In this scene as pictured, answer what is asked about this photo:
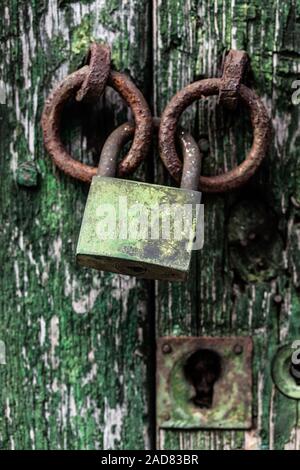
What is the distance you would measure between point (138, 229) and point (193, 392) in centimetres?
30

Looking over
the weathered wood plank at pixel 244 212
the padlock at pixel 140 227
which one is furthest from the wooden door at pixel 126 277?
the padlock at pixel 140 227

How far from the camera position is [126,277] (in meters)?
0.91

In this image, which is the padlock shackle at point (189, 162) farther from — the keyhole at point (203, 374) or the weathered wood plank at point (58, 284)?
the keyhole at point (203, 374)

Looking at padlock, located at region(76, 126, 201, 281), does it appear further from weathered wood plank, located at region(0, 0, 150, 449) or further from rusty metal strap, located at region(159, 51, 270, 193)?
weathered wood plank, located at region(0, 0, 150, 449)

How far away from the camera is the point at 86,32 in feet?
2.87

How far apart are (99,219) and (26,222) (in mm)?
197

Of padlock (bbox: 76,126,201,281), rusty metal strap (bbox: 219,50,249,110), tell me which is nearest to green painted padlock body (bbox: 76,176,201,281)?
padlock (bbox: 76,126,201,281)

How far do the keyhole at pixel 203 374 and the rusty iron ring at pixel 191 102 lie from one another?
0.24 meters

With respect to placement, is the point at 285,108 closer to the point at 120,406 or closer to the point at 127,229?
the point at 127,229

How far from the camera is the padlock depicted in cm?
72

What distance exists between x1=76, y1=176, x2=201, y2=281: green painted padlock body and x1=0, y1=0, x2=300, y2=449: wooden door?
140mm

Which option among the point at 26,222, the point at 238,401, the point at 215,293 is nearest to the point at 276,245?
the point at 215,293

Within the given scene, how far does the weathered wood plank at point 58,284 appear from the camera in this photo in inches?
34.5

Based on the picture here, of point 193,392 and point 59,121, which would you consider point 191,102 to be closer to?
point 59,121
